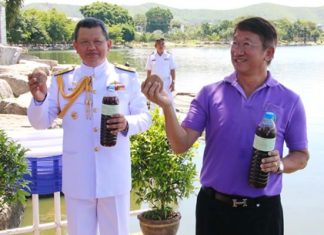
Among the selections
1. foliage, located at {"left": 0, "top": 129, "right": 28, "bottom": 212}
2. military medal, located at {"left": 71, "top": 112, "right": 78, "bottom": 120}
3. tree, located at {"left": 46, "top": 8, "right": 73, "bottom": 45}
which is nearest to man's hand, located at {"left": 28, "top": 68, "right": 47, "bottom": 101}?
military medal, located at {"left": 71, "top": 112, "right": 78, "bottom": 120}

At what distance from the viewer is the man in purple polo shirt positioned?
6.27 ft

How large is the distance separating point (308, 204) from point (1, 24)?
21.2m

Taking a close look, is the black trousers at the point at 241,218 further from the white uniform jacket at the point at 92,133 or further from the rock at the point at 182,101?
the rock at the point at 182,101

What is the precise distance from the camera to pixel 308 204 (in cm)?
501

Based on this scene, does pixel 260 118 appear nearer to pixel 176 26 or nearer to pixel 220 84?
pixel 220 84

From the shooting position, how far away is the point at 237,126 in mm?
1902

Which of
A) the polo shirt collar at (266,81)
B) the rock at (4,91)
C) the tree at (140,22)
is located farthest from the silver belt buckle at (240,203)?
the tree at (140,22)

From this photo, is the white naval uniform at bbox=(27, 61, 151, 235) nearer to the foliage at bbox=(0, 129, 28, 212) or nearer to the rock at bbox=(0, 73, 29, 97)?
the foliage at bbox=(0, 129, 28, 212)

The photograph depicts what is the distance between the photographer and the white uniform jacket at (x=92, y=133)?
2396 mm

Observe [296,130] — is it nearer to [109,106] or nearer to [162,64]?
Result: [109,106]

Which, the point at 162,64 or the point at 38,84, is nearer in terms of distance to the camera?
the point at 38,84

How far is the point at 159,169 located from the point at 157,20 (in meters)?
118

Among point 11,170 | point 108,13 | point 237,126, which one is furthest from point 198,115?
point 108,13

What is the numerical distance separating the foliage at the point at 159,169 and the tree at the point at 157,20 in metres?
114
